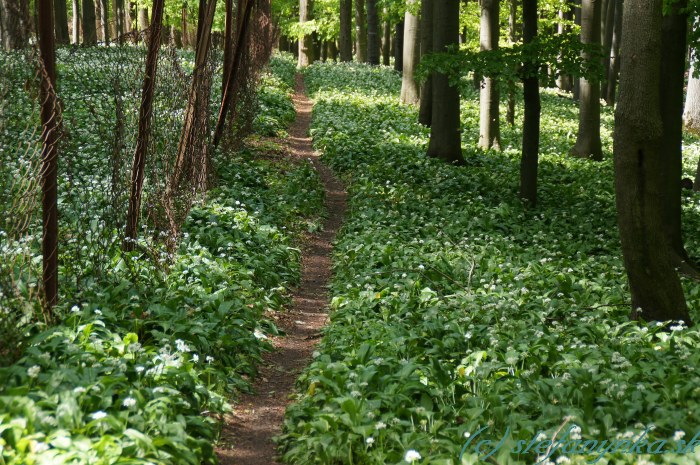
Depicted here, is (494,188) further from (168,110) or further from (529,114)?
(168,110)

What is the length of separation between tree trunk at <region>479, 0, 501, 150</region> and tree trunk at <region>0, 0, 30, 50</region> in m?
11.1

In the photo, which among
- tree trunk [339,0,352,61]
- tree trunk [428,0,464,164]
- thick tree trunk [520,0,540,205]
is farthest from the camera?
tree trunk [339,0,352,61]

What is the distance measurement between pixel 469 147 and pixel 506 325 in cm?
1097

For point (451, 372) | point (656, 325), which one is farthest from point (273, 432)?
point (656, 325)

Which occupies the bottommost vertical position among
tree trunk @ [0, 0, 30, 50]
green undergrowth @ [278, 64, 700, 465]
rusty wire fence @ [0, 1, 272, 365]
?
green undergrowth @ [278, 64, 700, 465]

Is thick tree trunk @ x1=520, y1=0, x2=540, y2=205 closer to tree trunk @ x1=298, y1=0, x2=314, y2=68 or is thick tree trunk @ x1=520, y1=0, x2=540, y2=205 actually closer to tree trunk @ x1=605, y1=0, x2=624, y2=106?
tree trunk @ x1=605, y1=0, x2=624, y2=106

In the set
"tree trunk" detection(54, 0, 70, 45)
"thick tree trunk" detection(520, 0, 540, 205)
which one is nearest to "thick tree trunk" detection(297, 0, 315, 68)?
"tree trunk" detection(54, 0, 70, 45)

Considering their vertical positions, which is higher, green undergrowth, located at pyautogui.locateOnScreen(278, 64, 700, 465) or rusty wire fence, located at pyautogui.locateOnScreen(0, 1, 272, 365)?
rusty wire fence, located at pyautogui.locateOnScreen(0, 1, 272, 365)

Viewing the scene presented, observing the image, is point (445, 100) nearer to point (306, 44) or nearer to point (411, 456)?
point (411, 456)

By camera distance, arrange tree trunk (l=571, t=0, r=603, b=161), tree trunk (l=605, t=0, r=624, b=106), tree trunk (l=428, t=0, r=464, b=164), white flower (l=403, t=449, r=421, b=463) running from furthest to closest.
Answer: tree trunk (l=605, t=0, r=624, b=106) → tree trunk (l=571, t=0, r=603, b=161) → tree trunk (l=428, t=0, r=464, b=164) → white flower (l=403, t=449, r=421, b=463)

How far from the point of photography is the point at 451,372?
554 centimetres

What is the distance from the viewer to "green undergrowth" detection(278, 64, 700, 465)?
15.0ft

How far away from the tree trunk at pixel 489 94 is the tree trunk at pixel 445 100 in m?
1.30

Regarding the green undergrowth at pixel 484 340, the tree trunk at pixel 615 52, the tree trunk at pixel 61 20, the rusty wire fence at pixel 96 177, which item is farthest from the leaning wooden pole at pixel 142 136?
the tree trunk at pixel 615 52
